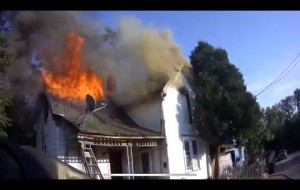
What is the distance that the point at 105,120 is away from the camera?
2533 millimetres

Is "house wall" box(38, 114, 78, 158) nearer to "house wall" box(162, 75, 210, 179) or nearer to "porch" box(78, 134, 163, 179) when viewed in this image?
"porch" box(78, 134, 163, 179)

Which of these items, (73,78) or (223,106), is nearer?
(223,106)

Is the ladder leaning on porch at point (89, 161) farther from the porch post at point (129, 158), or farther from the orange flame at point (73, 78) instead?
the orange flame at point (73, 78)

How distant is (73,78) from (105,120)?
377mm

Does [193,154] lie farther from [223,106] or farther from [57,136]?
[57,136]

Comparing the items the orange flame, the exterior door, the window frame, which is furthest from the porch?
the orange flame

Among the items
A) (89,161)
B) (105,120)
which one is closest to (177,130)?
(105,120)

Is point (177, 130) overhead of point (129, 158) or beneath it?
overhead

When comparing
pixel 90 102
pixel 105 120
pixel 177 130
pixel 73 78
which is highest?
pixel 73 78

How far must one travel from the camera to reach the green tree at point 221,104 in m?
2.45

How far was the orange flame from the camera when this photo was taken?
256cm

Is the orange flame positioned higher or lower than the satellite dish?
higher

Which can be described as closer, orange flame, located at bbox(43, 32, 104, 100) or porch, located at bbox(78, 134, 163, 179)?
porch, located at bbox(78, 134, 163, 179)

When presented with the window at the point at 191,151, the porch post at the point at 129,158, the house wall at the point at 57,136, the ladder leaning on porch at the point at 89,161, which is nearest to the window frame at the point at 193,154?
the window at the point at 191,151
